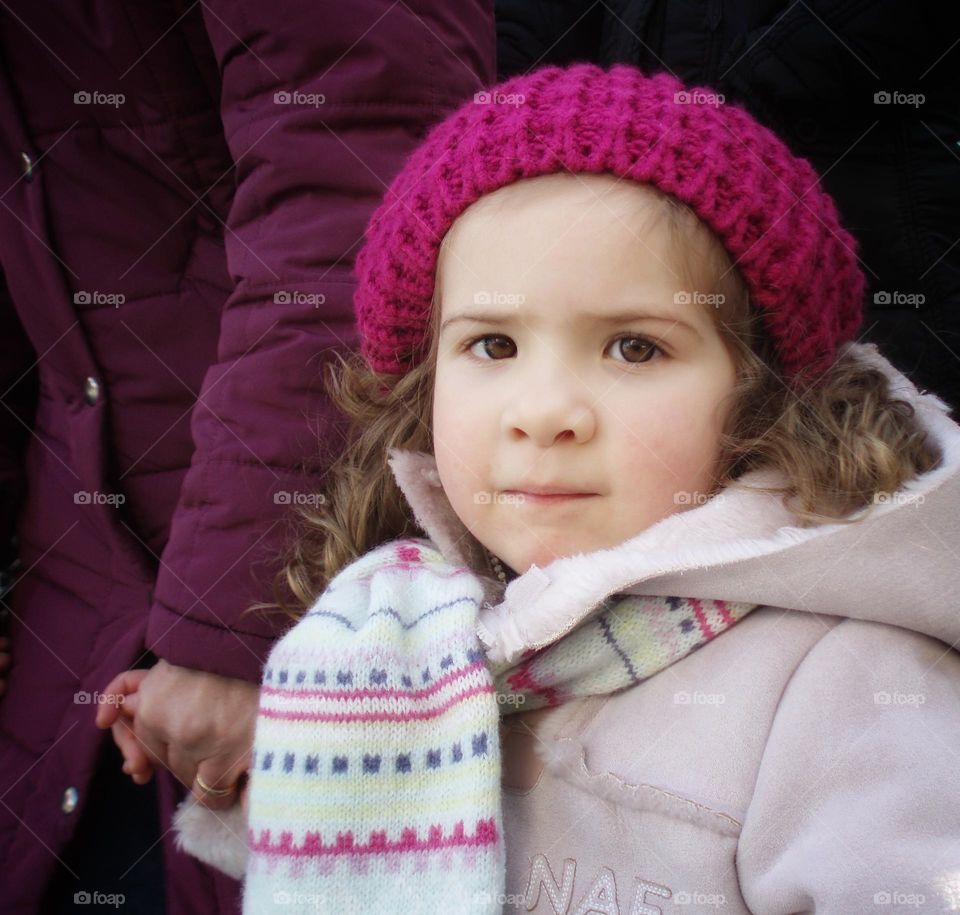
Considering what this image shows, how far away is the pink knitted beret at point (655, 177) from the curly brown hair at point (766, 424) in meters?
0.03

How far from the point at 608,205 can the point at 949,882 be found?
0.86m

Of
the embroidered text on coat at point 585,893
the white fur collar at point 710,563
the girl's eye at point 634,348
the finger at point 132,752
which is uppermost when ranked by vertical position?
the girl's eye at point 634,348

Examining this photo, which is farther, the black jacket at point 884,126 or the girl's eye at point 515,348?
the black jacket at point 884,126

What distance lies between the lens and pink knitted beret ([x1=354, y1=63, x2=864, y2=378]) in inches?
42.9

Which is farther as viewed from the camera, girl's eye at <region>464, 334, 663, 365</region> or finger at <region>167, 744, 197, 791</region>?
finger at <region>167, 744, 197, 791</region>

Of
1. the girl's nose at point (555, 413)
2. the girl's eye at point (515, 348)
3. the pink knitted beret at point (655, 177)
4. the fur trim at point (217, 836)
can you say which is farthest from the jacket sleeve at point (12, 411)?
the girl's nose at point (555, 413)

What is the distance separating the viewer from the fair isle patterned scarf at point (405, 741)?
0.99 m

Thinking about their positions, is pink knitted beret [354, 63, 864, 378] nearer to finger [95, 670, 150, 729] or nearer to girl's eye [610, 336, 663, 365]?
girl's eye [610, 336, 663, 365]

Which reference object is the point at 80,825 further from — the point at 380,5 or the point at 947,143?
the point at 947,143

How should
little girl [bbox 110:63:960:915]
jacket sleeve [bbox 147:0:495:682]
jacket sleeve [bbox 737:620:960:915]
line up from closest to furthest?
jacket sleeve [bbox 737:620:960:915], little girl [bbox 110:63:960:915], jacket sleeve [bbox 147:0:495:682]

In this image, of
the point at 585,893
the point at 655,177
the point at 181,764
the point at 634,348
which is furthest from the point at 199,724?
the point at 655,177

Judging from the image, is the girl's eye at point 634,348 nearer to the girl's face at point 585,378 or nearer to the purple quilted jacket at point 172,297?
the girl's face at point 585,378

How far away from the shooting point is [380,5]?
4.18 feet

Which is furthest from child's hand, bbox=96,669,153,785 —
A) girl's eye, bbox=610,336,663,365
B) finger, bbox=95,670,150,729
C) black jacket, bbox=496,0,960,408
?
black jacket, bbox=496,0,960,408
